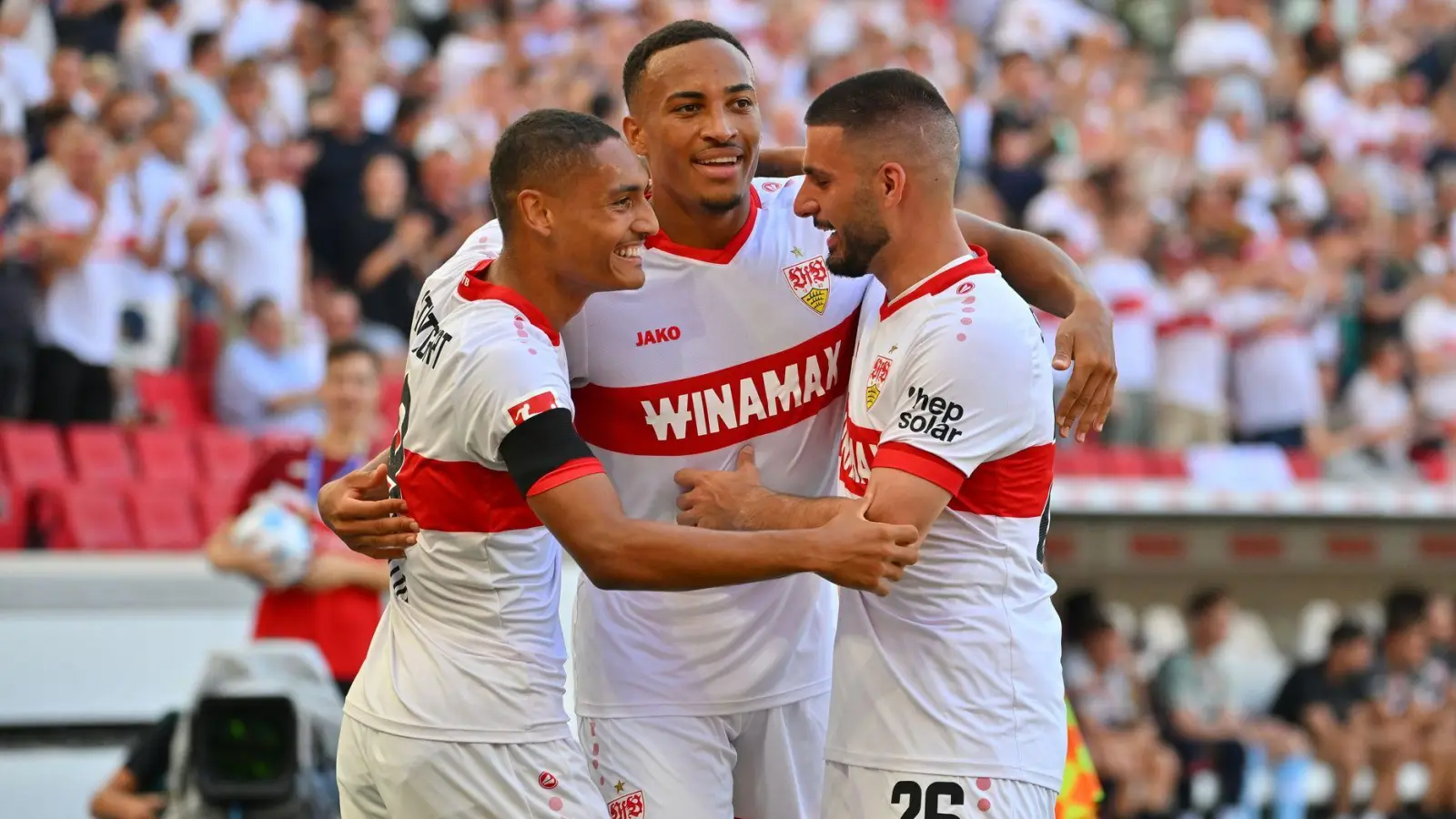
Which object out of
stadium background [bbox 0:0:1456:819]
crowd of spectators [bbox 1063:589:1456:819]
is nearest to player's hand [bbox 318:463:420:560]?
stadium background [bbox 0:0:1456:819]

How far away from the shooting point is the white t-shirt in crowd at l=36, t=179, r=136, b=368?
386 inches

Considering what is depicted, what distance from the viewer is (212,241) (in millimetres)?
10445

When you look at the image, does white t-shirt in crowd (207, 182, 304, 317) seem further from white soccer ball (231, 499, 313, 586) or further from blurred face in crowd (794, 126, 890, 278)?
blurred face in crowd (794, 126, 890, 278)

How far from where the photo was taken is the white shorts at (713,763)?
4.42 metres

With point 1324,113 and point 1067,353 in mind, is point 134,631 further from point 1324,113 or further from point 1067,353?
point 1324,113

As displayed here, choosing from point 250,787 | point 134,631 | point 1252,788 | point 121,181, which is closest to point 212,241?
point 121,181

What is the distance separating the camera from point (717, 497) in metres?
4.28

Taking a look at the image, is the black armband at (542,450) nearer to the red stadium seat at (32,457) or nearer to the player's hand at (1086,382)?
the player's hand at (1086,382)

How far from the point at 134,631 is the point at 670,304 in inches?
210

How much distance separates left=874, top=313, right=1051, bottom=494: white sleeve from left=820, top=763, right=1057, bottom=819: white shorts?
2.19 feet

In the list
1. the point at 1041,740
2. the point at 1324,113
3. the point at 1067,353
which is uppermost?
the point at 1324,113

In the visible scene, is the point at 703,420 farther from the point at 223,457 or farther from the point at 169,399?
the point at 169,399

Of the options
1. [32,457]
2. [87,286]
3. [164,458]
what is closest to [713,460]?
[164,458]

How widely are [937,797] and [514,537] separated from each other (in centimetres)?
111
